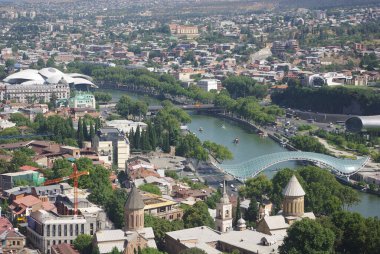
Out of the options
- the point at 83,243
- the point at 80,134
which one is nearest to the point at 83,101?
the point at 80,134

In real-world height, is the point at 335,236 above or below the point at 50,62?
above

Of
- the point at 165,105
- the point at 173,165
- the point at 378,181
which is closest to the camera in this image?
the point at 378,181

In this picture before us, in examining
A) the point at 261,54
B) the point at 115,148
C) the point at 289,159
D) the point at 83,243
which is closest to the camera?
the point at 83,243

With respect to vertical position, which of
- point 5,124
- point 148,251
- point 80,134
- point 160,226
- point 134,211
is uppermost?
point 134,211

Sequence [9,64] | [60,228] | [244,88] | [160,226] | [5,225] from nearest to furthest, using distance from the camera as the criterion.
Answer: [160,226], [60,228], [5,225], [244,88], [9,64]

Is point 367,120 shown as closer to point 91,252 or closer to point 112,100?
point 112,100

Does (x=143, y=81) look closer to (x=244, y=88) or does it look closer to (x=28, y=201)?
(x=244, y=88)

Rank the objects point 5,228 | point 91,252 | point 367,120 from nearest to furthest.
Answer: point 91,252 → point 5,228 → point 367,120

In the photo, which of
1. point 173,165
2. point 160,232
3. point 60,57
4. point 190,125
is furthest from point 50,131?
point 60,57
